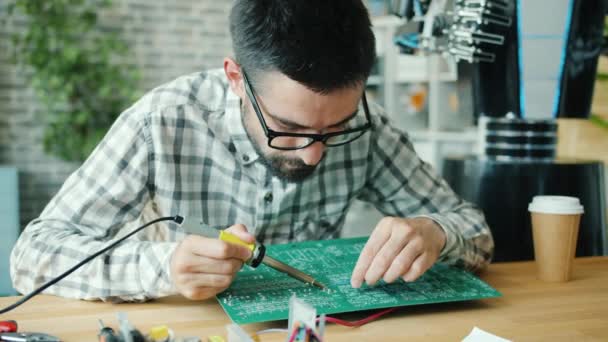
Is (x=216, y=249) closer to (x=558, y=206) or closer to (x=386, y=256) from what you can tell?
(x=386, y=256)

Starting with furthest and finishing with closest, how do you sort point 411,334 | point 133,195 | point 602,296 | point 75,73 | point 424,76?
point 424,76 < point 75,73 < point 133,195 < point 602,296 < point 411,334

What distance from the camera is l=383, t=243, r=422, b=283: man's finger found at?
2.95ft

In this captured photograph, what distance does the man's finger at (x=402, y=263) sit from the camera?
899 millimetres

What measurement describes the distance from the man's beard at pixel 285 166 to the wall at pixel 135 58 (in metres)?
3.09

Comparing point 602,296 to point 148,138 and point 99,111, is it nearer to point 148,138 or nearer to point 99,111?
point 148,138

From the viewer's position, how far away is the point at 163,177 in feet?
3.86

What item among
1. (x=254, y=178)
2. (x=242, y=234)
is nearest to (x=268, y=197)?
(x=254, y=178)

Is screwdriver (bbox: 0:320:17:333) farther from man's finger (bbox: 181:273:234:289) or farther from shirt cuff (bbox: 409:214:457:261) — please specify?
shirt cuff (bbox: 409:214:457:261)

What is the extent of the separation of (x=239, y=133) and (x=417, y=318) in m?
0.54

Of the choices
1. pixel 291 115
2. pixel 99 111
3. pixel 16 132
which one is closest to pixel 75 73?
pixel 99 111

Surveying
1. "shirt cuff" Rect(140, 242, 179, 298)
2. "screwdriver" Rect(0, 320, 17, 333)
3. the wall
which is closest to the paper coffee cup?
"shirt cuff" Rect(140, 242, 179, 298)

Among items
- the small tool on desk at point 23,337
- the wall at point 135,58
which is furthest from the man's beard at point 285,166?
the wall at point 135,58

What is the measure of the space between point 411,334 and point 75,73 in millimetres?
3425

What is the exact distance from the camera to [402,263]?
90cm
